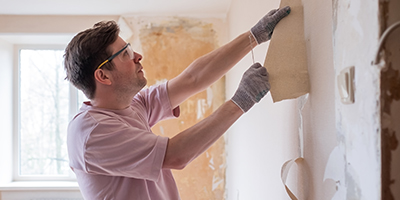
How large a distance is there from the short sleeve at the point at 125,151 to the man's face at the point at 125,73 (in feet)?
0.78

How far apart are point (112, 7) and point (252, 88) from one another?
2732 millimetres

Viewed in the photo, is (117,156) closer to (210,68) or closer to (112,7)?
(210,68)

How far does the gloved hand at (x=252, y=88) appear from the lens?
1.08 meters

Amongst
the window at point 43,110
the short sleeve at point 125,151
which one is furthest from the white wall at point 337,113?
the window at point 43,110

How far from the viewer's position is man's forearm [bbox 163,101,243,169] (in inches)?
44.4

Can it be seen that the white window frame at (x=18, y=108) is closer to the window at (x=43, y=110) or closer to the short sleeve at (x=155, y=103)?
the window at (x=43, y=110)

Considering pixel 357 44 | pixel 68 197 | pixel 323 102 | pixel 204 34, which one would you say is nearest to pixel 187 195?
pixel 68 197

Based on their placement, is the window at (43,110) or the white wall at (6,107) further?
the window at (43,110)

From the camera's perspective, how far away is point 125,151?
1188 mm

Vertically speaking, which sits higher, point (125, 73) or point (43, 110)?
point (43, 110)

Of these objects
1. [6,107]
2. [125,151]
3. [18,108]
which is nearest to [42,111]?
[18,108]

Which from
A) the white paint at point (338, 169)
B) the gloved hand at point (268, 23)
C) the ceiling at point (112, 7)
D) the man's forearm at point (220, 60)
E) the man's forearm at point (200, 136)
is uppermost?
the ceiling at point (112, 7)

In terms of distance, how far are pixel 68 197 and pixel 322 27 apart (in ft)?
12.2

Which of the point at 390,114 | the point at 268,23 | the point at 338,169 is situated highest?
the point at 268,23
